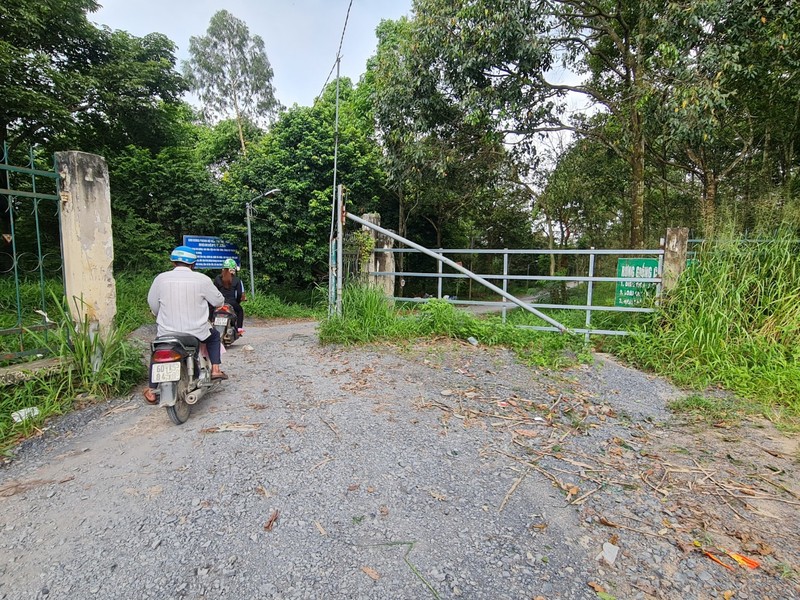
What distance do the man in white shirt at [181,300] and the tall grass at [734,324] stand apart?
4674 millimetres

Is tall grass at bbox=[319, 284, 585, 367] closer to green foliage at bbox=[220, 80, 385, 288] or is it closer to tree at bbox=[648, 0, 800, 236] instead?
tree at bbox=[648, 0, 800, 236]

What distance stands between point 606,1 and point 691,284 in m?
6.32

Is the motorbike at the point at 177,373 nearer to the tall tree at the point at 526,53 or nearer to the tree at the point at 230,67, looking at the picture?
the tall tree at the point at 526,53

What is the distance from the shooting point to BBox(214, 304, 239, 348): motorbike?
5.58m

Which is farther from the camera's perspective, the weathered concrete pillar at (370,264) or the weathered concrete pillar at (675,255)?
the weathered concrete pillar at (370,264)

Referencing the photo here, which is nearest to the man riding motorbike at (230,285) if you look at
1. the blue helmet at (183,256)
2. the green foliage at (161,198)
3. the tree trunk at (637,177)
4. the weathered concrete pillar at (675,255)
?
the blue helmet at (183,256)

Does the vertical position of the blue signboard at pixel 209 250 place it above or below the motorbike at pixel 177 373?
above

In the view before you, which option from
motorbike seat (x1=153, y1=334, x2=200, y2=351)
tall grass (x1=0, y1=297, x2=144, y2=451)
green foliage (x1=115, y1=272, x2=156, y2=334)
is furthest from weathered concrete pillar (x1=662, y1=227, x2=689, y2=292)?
green foliage (x1=115, y1=272, x2=156, y2=334)

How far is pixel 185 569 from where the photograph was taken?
1.74 metres

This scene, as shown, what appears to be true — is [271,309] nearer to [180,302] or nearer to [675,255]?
[180,302]

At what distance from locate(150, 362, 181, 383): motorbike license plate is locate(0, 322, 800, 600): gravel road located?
44cm

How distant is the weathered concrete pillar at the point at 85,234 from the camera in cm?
356

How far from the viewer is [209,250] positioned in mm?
10906

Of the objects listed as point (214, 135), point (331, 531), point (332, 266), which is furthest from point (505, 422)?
point (214, 135)
